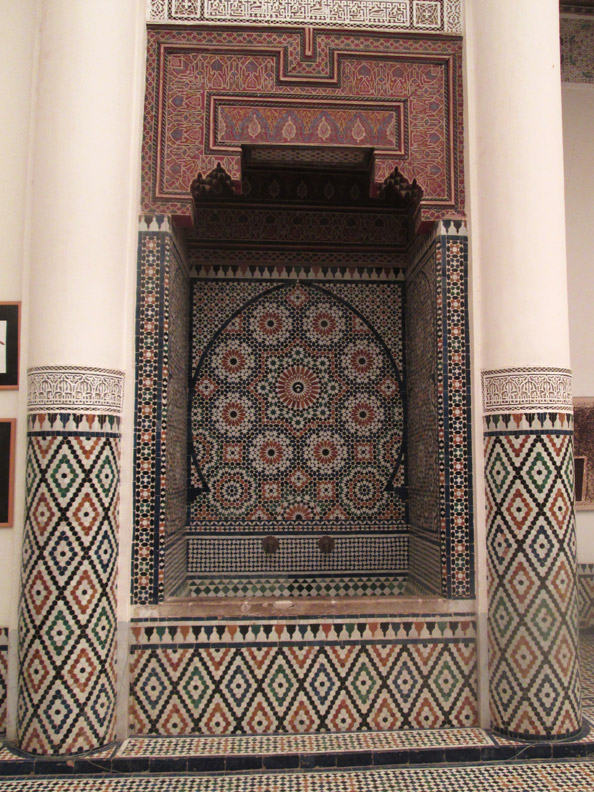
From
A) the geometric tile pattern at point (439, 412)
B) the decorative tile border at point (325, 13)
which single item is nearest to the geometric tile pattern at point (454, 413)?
the geometric tile pattern at point (439, 412)

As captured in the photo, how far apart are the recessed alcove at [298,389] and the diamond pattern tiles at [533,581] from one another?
3.39ft

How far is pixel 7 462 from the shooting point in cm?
292

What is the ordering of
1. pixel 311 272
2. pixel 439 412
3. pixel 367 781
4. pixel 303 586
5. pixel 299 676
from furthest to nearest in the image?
1. pixel 311 272
2. pixel 303 586
3. pixel 439 412
4. pixel 299 676
5. pixel 367 781

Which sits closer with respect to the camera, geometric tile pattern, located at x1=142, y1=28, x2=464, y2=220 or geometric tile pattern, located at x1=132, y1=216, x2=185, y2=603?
geometric tile pattern, located at x1=132, y1=216, x2=185, y2=603

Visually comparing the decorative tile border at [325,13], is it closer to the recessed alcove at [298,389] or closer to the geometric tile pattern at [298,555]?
the recessed alcove at [298,389]

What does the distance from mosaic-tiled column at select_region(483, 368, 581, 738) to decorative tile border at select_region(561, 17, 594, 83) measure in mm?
2397

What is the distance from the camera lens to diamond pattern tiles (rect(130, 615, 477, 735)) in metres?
2.85

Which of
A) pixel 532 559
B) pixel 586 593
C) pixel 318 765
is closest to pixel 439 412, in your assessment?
pixel 532 559

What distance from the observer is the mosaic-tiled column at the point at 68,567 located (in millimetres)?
2660

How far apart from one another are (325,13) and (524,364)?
181 cm

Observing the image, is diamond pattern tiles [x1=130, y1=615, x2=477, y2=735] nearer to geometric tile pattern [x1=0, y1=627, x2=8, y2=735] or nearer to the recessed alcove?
geometric tile pattern [x1=0, y1=627, x2=8, y2=735]

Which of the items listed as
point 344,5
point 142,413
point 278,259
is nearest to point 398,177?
point 344,5

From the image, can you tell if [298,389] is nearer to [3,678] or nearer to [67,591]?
[67,591]

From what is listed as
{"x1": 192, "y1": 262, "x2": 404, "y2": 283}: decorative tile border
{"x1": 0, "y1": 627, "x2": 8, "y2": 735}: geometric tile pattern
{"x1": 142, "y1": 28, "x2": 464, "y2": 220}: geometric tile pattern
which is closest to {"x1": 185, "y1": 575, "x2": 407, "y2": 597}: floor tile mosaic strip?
{"x1": 0, "y1": 627, "x2": 8, "y2": 735}: geometric tile pattern
